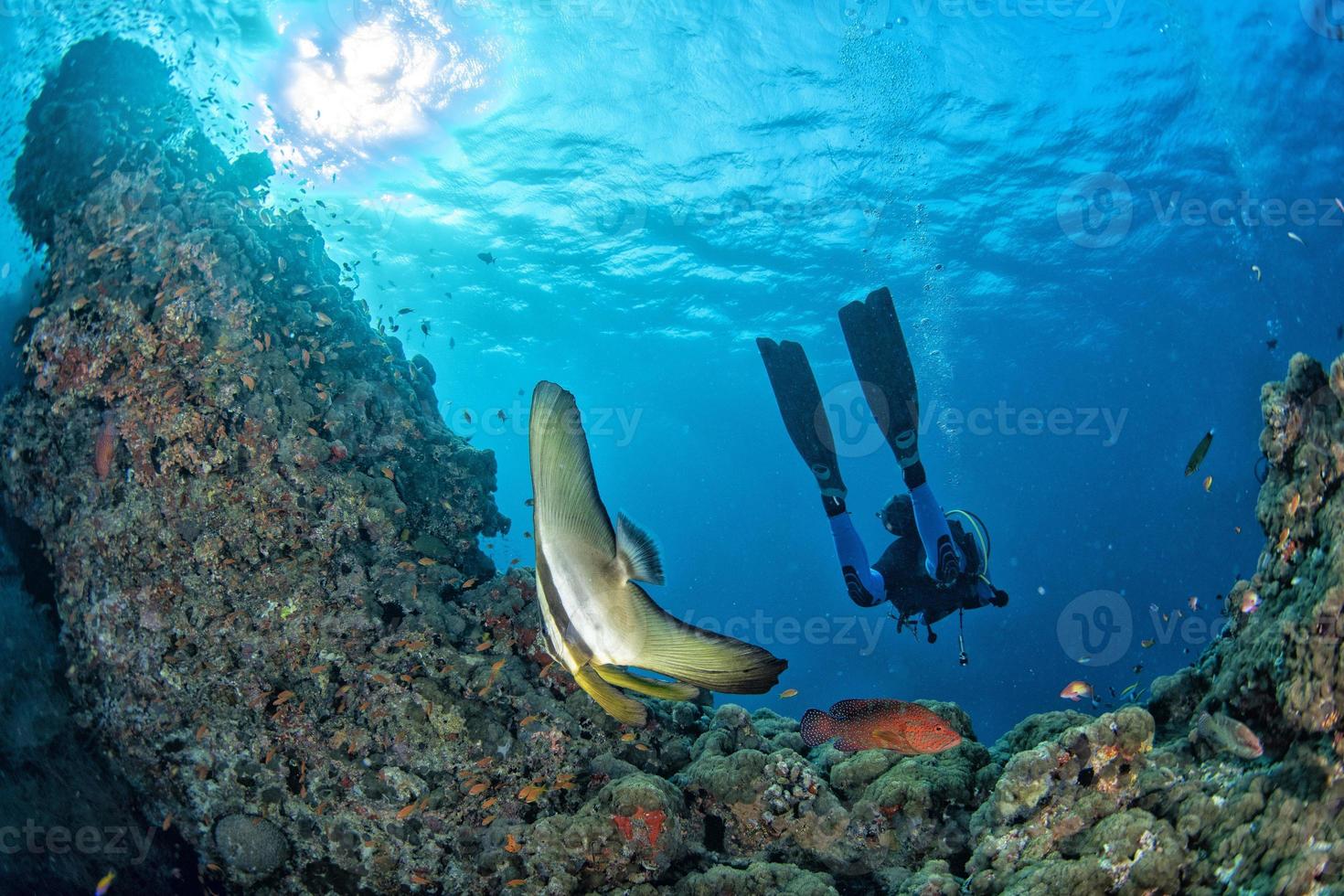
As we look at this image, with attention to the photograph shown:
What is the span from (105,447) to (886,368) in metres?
7.96

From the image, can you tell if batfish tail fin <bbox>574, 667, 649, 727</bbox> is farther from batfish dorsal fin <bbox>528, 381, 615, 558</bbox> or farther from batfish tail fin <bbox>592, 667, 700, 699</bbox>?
batfish dorsal fin <bbox>528, 381, 615, 558</bbox>

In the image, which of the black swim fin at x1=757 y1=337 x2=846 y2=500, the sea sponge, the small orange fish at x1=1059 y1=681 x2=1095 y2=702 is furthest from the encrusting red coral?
the black swim fin at x1=757 y1=337 x2=846 y2=500

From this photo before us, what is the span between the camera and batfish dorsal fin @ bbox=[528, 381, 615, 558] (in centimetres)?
116

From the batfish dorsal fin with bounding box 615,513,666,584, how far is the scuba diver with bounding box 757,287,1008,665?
676cm

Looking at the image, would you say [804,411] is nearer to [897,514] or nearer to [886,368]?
[886,368]

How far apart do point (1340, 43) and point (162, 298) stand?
86.6ft

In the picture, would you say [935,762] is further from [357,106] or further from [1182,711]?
[357,106]

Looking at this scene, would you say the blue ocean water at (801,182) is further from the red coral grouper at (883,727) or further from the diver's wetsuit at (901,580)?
the diver's wetsuit at (901,580)

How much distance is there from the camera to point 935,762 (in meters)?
4.15

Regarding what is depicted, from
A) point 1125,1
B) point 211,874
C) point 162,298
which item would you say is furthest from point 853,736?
point 1125,1

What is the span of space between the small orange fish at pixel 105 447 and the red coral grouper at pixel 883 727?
5.57m

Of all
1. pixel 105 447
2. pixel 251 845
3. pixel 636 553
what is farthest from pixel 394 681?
pixel 636 553

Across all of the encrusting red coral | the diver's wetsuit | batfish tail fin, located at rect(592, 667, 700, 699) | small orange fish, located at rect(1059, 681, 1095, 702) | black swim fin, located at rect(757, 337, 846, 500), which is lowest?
the encrusting red coral

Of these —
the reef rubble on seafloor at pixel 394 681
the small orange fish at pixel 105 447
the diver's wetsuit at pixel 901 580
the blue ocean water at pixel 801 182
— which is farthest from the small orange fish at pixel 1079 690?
the small orange fish at pixel 105 447
